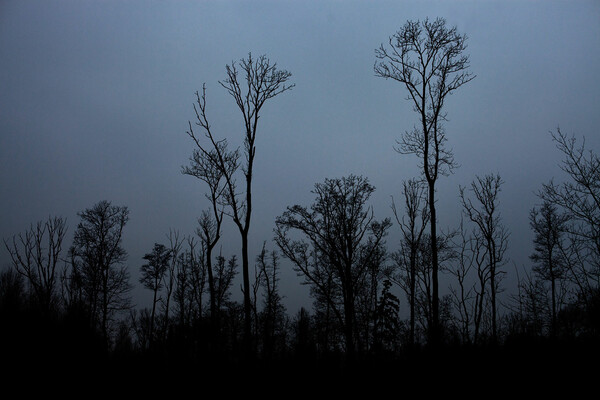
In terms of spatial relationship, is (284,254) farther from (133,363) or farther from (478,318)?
(133,363)

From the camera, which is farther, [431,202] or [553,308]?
[553,308]

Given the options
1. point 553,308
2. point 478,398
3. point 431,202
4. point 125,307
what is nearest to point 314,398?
point 478,398

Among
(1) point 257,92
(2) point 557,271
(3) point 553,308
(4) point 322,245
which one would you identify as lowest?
(3) point 553,308

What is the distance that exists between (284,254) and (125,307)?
1217 cm

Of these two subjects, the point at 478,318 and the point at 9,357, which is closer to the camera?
the point at 9,357

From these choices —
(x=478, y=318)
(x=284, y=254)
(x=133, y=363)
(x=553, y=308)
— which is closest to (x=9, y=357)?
(x=133, y=363)

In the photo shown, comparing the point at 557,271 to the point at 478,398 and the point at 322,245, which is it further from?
the point at 478,398

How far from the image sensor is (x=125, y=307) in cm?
2198

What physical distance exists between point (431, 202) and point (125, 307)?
1981 cm

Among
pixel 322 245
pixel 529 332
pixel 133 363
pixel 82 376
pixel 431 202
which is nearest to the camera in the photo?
pixel 82 376

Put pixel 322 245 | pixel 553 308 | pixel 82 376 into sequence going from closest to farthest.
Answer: pixel 82 376, pixel 322 245, pixel 553 308

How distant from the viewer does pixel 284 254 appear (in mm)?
17234

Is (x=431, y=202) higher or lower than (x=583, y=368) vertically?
higher

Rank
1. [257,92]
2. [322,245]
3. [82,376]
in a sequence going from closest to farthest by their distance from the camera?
[82,376] → [257,92] → [322,245]
